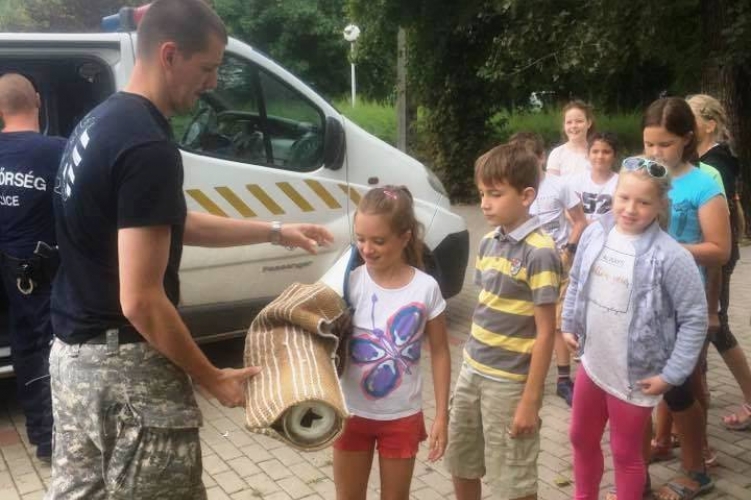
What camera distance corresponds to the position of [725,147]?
146 inches

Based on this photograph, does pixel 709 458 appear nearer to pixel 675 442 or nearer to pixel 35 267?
pixel 675 442

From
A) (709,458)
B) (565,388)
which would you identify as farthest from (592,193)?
(709,458)

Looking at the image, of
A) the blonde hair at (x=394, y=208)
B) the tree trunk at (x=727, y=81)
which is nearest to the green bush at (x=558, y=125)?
the tree trunk at (x=727, y=81)

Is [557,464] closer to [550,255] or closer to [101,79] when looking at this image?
[550,255]

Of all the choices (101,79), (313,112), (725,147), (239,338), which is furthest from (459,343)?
(101,79)

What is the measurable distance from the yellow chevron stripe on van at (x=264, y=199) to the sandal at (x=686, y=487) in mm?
2827

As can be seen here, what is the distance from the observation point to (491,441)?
278 centimetres

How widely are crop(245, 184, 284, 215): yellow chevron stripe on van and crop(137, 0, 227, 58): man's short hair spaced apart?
2.87 meters

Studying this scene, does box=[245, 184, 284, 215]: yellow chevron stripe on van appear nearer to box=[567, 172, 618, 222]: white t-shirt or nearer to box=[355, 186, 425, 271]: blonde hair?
box=[567, 172, 618, 222]: white t-shirt

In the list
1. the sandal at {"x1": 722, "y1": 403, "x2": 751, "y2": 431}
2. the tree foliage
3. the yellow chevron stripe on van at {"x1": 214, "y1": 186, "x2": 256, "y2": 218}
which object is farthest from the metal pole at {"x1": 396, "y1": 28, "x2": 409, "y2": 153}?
the sandal at {"x1": 722, "y1": 403, "x2": 751, "y2": 431}

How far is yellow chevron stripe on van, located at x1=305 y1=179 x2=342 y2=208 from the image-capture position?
5145 millimetres

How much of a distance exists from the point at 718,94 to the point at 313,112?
583cm

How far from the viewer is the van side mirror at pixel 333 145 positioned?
513 cm

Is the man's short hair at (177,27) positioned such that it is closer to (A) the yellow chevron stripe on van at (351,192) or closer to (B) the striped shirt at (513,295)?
(B) the striped shirt at (513,295)
